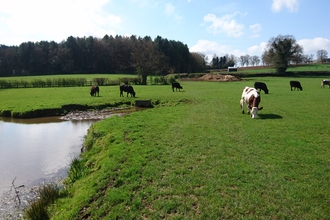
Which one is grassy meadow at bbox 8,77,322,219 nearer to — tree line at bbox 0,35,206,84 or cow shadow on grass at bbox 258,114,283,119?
cow shadow on grass at bbox 258,114,283,119

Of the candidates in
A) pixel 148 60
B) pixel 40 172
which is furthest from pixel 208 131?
pixel 148 60

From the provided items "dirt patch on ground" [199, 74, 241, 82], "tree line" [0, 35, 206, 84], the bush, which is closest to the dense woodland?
"tree line" [0, 35, 206, 84]

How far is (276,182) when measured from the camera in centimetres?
585

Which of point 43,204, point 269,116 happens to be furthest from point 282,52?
point 43,204

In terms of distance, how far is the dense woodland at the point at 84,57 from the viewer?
293 feet

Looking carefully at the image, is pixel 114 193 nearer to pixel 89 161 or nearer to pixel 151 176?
pixel 151 176

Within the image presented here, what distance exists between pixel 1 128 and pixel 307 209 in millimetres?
18266

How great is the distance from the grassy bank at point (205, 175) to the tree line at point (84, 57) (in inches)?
3010

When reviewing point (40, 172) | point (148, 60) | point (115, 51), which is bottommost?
point (40, 172)

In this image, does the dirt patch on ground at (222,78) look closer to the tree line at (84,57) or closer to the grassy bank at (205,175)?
the tree line at (84,57)

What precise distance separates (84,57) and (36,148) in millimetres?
89053

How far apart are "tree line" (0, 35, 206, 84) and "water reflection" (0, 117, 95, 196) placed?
6964cm

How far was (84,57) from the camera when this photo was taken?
9431 centimetres

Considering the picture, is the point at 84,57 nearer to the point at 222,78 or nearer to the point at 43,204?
the point at 222,78
